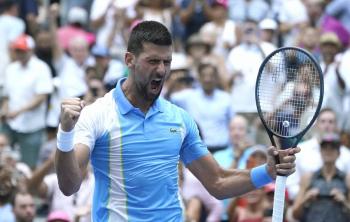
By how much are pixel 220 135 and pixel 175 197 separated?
6.25 meters

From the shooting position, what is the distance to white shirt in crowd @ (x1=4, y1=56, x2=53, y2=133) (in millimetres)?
13148

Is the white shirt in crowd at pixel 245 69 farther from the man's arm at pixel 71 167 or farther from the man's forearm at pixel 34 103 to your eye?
the man's arm at pixel 71 167

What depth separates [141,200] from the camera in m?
6.23

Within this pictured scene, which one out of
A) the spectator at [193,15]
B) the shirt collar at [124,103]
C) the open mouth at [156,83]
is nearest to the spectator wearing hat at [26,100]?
the spectator at [193,15]

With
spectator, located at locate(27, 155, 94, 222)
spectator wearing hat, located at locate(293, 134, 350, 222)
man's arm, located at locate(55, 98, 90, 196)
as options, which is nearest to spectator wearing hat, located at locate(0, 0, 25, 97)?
spectator, located at locate(27, 155, 94, 222)

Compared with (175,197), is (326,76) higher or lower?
lower

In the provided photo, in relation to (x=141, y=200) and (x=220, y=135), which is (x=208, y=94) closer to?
(x=220, y=135)

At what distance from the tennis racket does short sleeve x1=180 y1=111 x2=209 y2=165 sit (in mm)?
402

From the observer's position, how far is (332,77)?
1290 cm

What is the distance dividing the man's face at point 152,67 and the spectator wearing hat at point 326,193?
3.93m

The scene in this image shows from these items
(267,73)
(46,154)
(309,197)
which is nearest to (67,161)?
(267,73)

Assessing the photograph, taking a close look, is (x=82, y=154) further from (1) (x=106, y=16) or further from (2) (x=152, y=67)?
(1) (x=106, y=16)

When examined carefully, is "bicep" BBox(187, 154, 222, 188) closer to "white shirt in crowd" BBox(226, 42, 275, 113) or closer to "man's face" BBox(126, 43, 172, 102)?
"man's face" BBox(126, 43, 172, 102)

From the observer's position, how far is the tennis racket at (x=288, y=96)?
20.5 feet
